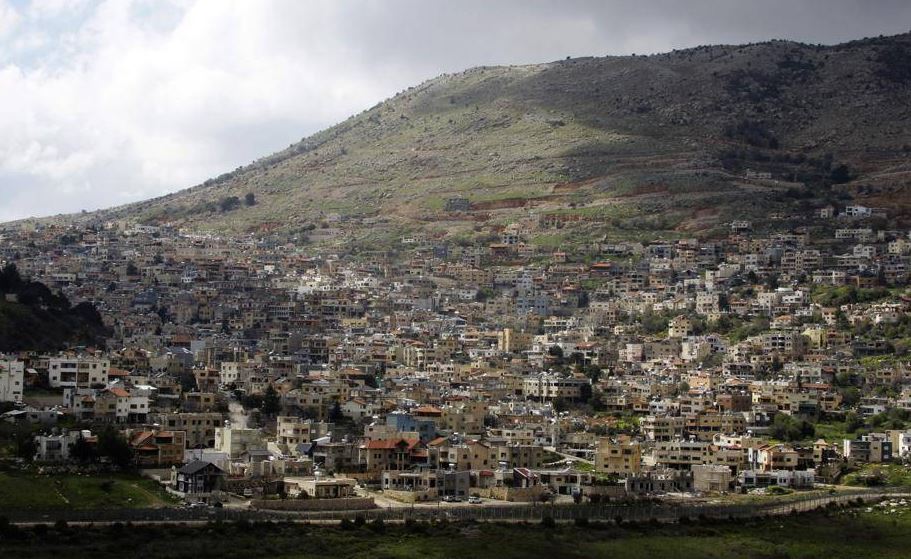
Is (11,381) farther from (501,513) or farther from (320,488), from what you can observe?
(501,513)

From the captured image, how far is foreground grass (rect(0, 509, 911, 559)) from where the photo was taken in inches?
2072

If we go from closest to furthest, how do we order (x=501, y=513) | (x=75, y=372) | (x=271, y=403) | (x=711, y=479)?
(x=501, y=513)
(x=711, y=479)
(x=75, y=372)
(x=271, y=403)

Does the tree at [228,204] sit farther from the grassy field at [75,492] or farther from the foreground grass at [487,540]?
the foreground grass at [487,540]

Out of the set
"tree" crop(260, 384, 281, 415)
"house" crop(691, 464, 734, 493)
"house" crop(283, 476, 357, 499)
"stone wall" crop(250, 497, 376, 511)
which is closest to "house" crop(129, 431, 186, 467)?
"house" crop(283, 476, 357, 499)

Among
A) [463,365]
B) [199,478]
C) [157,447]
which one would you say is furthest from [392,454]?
[463,365]

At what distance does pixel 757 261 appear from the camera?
12406cm

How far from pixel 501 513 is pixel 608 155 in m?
99.1

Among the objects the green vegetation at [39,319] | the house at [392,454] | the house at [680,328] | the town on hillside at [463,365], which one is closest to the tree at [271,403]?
the town on hillside at [463,365]

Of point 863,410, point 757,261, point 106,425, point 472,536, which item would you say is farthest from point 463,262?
point 472,536

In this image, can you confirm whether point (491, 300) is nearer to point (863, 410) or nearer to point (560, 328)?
point (560, 328)

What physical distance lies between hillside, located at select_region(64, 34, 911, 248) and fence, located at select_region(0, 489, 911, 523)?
71.7 m

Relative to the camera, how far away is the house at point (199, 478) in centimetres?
6150

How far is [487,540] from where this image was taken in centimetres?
5647

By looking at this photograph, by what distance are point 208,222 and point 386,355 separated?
6762 cm
